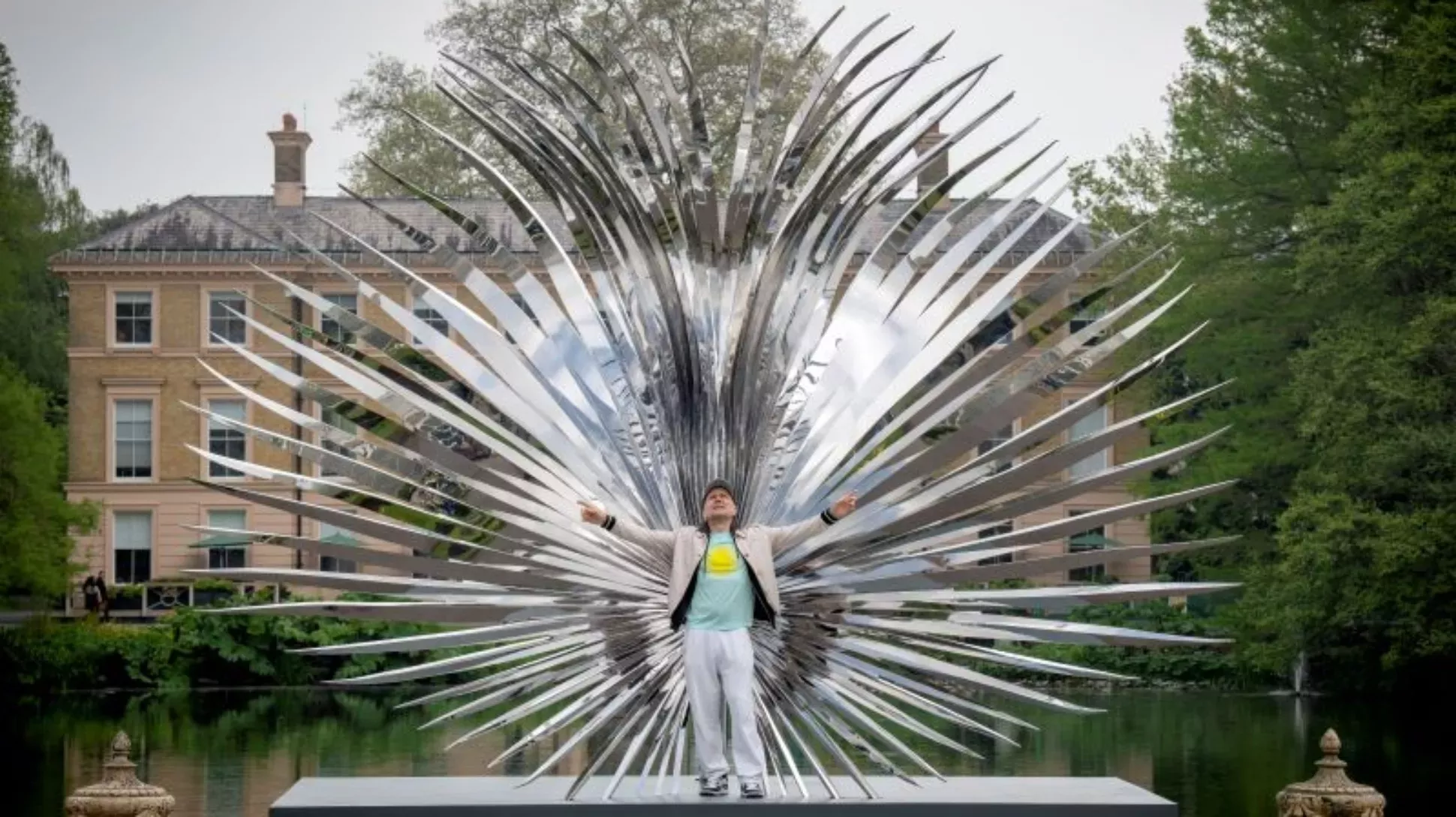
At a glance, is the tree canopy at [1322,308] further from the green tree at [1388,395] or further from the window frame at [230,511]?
the window frame at [230,511]

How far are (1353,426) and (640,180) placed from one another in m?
21.0

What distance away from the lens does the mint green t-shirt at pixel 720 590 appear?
47.7ft

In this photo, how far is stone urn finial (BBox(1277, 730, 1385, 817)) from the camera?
1498 centimetres

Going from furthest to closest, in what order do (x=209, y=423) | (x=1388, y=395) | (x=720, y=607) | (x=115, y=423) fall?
1. (x=115, y=423)
2. (x=209, y=423)
3. (x=1388, y=395)
4. (x=720, y=607)

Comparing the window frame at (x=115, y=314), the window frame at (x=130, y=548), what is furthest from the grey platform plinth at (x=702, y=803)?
the window frame at (x=115, y=314)

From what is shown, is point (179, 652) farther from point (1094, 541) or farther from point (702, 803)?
point (702, 803)

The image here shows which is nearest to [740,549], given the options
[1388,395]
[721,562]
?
[721,562]

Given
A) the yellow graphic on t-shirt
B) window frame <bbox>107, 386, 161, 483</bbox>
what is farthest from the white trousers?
window frame <bbox>107, 386, 161, 483</bbox>

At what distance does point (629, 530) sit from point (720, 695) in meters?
1.02

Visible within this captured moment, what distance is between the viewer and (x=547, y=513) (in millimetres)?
14891

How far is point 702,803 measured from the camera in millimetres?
14438

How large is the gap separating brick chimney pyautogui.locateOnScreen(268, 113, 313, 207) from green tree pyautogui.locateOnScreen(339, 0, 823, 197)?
1.23 m

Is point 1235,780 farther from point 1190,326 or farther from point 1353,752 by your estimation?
point 1190,326

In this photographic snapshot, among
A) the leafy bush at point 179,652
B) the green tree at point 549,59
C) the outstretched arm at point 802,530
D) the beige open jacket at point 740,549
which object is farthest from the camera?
the green tree at point 549,59
